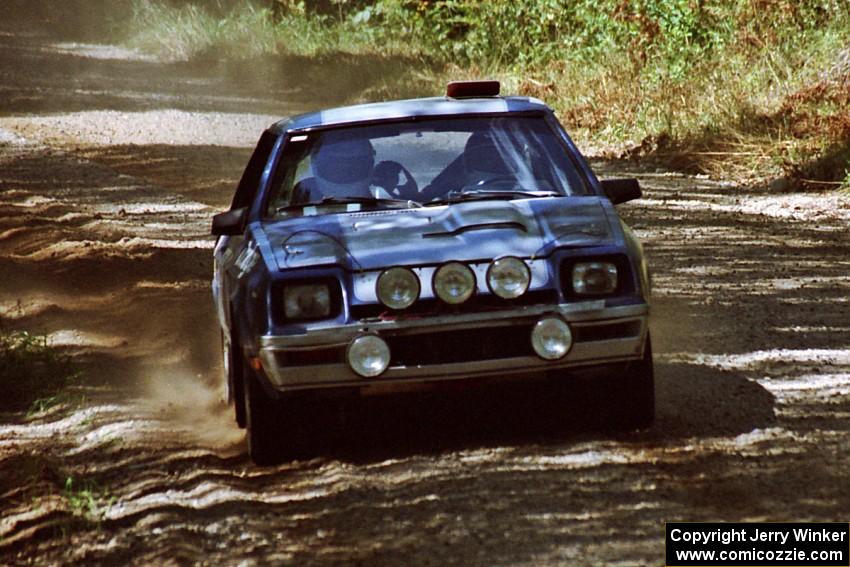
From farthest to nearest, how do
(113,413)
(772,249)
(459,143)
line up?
(772,249), (113,413), (459,143)

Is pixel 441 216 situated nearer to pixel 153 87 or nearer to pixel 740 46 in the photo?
pixel 740 46

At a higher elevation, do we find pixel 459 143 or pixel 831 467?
pixel 459 143

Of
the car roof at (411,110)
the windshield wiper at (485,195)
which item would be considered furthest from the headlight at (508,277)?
the car roof at (411,110)

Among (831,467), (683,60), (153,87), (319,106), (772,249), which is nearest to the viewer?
(831,467)

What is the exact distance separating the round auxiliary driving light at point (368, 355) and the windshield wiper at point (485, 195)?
1.03 meters

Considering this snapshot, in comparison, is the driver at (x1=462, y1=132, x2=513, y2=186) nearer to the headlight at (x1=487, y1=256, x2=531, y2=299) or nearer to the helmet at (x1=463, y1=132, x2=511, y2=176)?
the helmet at (x1=463, y1=132, x2=511, y2=176)

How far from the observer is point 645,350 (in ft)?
20.0

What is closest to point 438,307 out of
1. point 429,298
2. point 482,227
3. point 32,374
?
point 429,298

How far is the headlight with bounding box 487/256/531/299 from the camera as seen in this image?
5.79m

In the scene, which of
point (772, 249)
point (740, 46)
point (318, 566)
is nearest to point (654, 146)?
point (740, 46)

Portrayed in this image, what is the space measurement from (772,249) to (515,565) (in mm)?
7261

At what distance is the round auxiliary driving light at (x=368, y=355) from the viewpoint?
5.74m

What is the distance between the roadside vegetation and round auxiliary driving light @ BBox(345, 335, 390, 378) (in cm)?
879

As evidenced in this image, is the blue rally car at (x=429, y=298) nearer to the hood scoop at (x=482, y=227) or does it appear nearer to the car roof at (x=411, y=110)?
the hood scoop at (x=482, y=227)
